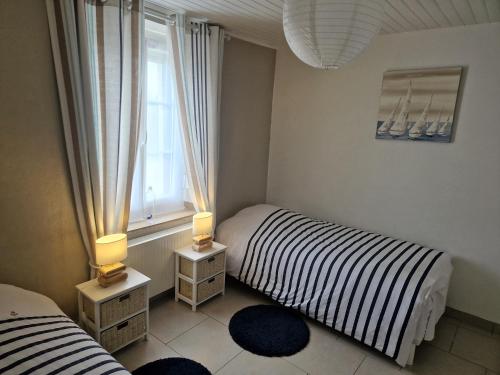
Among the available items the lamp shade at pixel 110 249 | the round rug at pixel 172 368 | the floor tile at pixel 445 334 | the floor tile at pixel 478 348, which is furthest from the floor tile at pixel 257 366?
the floor tile at pixel 478 348

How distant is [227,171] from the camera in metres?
3.15

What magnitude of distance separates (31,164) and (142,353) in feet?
4.50

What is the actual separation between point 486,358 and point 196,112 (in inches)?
110

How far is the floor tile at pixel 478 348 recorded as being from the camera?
2212 millimetres

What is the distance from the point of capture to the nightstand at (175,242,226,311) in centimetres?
257

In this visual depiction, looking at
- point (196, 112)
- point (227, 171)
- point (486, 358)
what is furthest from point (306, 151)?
point (486, 358)

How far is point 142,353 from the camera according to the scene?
2.11 meters

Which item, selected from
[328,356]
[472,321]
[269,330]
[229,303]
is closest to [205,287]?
[229,303]

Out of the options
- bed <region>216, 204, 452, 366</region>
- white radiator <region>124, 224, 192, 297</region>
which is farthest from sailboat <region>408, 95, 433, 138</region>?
white radiator <region>124, 224, 192, 297</region>

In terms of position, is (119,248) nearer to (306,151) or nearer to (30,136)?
(30,136)

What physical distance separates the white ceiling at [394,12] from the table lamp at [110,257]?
1621 millimetres

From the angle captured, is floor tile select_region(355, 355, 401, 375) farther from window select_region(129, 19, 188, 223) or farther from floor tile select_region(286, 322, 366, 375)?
window select_region(129, 19, 188, 223)

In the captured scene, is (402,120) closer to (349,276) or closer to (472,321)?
(349,276)

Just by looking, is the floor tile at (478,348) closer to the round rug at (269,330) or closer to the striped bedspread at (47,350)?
the round rug at (269,330)
